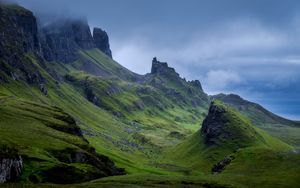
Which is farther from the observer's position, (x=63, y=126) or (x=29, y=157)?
(x=63, y=126)

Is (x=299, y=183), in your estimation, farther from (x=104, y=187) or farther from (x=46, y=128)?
(x=46, y=128)

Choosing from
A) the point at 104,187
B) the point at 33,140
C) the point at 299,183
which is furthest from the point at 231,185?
the point at 33,140

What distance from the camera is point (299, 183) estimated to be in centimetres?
14475

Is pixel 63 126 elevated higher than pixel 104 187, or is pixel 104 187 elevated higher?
pixel 63 126

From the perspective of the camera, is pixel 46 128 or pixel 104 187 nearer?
pixel 104 187

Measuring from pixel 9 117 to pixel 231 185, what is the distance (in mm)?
101183

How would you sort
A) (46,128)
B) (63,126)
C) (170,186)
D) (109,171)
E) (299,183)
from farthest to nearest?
(63,126), (46,128), (109,171), (299,183), (170,186)

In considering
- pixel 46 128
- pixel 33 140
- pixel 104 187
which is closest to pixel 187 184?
pixel 104 187

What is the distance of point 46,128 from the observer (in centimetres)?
17638

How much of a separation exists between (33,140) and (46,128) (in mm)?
31191

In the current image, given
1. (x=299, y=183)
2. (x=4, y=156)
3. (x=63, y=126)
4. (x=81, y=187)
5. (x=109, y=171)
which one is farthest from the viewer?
(x=63, y=126)

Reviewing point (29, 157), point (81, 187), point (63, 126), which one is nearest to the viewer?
point (81, 187)

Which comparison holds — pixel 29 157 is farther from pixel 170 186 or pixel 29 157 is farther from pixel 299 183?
pixel 299 183

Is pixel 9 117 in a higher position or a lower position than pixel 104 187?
higher
